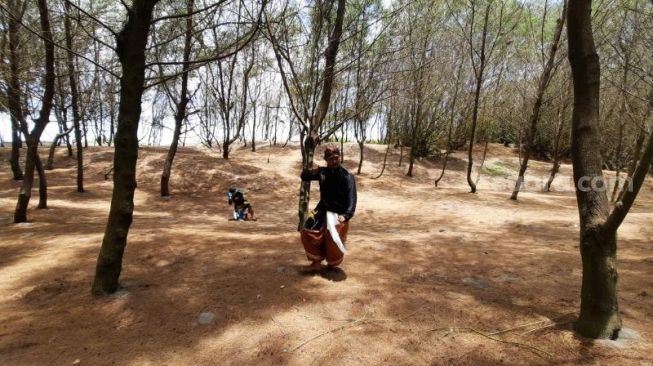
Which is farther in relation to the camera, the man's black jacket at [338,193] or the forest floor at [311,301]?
the man's black jacket at [338,193]

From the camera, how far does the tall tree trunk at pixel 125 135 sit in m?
4.09

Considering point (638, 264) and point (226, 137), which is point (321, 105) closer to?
point (638, 264)

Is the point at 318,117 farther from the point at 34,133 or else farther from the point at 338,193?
the point at 34,133

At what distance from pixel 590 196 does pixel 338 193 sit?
8.78 ft

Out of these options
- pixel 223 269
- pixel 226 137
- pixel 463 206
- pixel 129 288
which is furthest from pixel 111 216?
pixel 226 137

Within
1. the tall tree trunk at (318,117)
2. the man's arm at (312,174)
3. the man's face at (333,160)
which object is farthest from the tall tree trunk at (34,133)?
the man's face at (333,160)

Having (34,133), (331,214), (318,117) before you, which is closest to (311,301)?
(331,214)

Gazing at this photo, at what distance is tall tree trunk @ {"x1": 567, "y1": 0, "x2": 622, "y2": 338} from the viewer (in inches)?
128

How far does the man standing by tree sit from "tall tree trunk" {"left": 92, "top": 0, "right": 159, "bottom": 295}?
84.3 inches

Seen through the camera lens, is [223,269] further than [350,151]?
No

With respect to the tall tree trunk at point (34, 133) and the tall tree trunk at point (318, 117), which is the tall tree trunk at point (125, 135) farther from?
the tall tree trunk at point (34, 133)

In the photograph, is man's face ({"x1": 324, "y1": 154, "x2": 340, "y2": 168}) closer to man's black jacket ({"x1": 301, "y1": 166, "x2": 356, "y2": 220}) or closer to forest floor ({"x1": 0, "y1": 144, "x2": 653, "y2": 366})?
man's black jacket ({"x1": 301, "y1": 166, "x2": 356, "y2": 220})

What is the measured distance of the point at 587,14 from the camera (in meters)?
3.26

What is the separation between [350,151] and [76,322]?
21758mm
